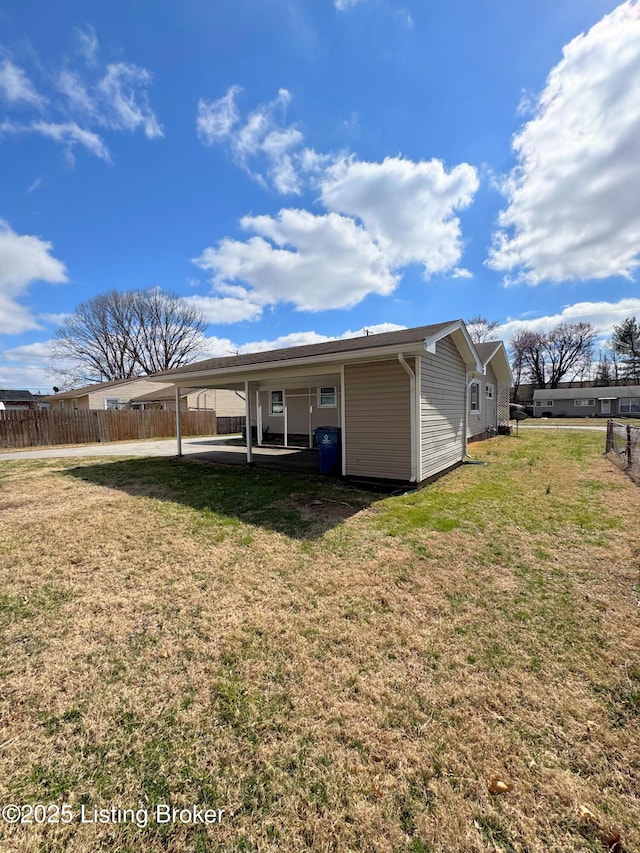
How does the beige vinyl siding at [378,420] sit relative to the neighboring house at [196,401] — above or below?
below

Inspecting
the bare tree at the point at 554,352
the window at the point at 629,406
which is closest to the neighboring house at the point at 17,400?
the bare tree at the point at 554,352

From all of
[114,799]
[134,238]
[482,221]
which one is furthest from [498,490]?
[134,238]

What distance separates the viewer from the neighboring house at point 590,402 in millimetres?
39219

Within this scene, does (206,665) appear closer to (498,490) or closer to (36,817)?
(36,817)

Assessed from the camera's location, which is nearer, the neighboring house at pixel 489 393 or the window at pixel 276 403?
the neighboring house at pixel 489 393

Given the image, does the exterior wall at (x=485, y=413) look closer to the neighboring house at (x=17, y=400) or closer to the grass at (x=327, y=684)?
the grass at (x=327, y=684)

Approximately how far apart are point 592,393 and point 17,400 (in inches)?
2878

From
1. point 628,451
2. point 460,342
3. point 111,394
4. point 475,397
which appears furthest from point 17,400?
point 628,451

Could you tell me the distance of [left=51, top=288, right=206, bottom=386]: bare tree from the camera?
116 feet

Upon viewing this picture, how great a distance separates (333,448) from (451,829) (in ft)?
23.1

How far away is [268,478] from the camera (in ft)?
27.1

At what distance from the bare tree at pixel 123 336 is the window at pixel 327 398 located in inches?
1124

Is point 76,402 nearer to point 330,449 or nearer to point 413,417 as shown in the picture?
point 330,449

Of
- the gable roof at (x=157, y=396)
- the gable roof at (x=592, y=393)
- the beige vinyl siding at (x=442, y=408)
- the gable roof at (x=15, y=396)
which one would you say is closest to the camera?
the beige vinyl siding at (x=442, y=408)
